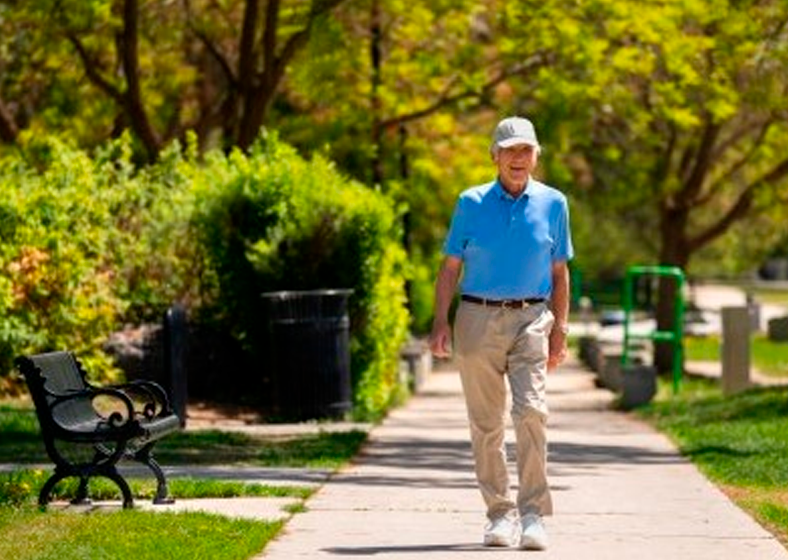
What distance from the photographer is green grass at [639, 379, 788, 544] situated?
16.3 metres

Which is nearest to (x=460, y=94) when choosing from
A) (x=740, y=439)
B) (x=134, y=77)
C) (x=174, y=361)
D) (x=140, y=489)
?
(x=134, y=77)

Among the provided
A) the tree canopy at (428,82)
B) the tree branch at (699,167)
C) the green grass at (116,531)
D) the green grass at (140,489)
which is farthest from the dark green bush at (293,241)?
the tree branch at (699,167)

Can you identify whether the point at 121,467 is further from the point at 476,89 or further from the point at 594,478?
the point at 476,89

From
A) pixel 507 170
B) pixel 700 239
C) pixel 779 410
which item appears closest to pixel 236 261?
pixel 779 410

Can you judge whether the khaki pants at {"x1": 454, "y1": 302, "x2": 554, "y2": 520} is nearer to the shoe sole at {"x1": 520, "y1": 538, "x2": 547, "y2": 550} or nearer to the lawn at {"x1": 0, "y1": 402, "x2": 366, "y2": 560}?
the shoe sole at {"x1": 520, "y1": 538, "x2": 547, "y2": 550}

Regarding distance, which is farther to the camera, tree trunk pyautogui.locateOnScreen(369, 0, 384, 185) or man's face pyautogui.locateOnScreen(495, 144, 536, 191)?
tree trunk pyautogui.locateOnScreen(369, 0, 384, 185)

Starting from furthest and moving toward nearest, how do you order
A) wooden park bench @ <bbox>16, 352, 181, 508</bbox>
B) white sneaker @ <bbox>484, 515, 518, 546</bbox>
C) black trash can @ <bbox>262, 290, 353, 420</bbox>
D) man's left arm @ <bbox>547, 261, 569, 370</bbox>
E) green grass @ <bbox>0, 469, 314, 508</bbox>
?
black trash can @ <bbox>262, 290, 353, 420</bbox>, green grass @ <bbox>0, 469, 314, 508</bbox>, wooden park bench @ <bbox>16, 352, 181, 508</bbox>, man's left arm @ <bbox>547, 261, 569, 370</bbox>, white sneaker @ <bbox>484, 515, 518, 546</bbox>

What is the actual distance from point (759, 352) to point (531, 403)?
43.5m

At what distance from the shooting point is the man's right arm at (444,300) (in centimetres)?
1268

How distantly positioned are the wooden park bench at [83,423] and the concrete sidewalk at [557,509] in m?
0.96

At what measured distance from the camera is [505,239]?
41.3 ft

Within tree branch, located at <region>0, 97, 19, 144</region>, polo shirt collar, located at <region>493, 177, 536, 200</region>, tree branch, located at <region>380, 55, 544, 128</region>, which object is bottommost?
polo shirt collar, located at <region>493, 177, 536, 200</region>

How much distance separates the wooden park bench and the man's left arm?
240 centimetres

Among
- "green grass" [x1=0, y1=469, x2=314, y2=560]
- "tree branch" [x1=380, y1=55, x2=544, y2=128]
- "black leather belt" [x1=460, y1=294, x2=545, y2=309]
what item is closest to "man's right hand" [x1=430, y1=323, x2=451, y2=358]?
"black leather belt" [x1=460, y1=294, x2=545, y2=309]
